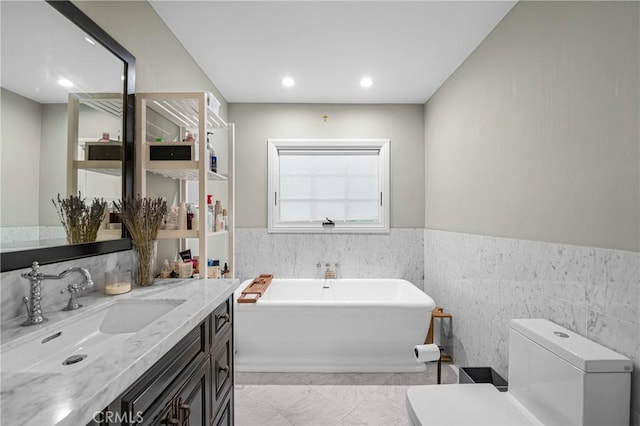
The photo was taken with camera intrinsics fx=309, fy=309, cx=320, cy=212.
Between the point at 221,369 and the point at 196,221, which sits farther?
the point at 196,221

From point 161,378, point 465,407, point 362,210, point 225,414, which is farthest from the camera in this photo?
point 362,210

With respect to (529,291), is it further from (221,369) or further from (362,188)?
(362,188)

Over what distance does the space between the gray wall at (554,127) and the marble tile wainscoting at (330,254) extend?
37.8 inches

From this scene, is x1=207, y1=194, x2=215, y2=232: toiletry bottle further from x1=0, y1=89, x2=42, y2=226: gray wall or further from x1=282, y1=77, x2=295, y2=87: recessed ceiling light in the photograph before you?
x1=282, y1=77, x2=295, y2=87: recessed ceiling light

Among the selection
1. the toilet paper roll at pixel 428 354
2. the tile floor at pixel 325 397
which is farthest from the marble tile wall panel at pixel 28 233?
the toilet paper roll at pixel 428 354

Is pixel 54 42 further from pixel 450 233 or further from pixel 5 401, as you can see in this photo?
pixel 450 233

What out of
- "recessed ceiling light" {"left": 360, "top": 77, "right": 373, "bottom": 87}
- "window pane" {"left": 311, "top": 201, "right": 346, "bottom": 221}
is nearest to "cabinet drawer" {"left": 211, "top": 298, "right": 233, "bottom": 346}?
"window pane" {"left": 311, "top": 201, "right": 346, "bottom": 221}

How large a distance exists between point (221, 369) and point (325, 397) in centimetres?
117

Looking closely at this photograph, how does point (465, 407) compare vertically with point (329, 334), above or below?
above

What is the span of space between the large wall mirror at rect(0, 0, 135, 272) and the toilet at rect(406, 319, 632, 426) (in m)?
1.70

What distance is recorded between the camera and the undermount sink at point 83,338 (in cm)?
87

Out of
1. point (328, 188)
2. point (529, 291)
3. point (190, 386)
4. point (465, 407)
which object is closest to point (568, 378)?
point (465, 407)

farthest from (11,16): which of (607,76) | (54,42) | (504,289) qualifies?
(504,289)

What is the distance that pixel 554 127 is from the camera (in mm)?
1597
